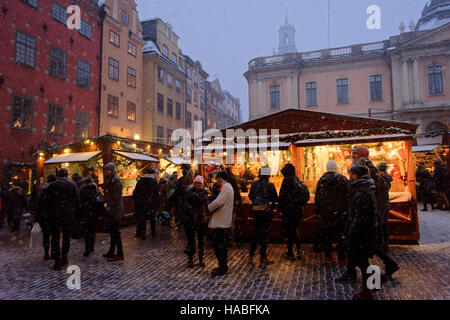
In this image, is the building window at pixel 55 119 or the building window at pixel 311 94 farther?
the building window at pixel 311 94

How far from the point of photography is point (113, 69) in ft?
70.8

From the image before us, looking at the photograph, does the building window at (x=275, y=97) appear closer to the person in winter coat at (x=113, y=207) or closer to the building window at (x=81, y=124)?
the building window at (x=81, y=124)

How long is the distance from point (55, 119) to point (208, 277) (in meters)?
15.9

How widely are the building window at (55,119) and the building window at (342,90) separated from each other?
23669 millimetres

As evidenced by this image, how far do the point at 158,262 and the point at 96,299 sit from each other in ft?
6.22

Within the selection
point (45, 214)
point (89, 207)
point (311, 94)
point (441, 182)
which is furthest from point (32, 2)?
point (311, 94)

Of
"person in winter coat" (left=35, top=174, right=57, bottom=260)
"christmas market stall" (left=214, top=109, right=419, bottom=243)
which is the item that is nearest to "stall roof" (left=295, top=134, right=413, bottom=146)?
"christmas market stall" (left=214, top=109, right=419, bottom=243)

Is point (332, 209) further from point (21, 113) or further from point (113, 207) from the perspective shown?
point (21, 113)

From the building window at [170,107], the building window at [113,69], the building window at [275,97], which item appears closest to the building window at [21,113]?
the building window at [113,69]

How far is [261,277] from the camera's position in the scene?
5.06 metres

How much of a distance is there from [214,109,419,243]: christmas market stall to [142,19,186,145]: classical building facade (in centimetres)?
1735

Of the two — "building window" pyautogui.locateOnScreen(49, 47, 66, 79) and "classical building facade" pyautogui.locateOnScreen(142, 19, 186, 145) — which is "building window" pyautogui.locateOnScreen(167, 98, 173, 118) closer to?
"classical building facade" pyautogui.locateOnScreen(142, 19, 186, 145)

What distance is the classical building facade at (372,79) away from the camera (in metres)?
24.4

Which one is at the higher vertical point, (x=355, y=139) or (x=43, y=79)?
(x=43, y=79)
